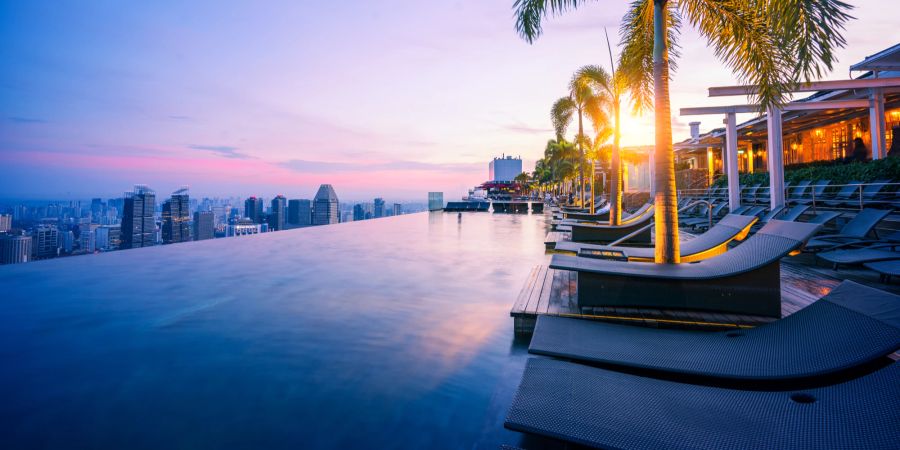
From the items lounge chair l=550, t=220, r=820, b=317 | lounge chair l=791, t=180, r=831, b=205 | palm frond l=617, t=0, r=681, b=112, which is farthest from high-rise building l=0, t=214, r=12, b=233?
lounge chair l=791, t=180, r=831, b=205

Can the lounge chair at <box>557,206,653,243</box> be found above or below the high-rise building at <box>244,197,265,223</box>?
below

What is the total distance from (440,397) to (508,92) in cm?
3030

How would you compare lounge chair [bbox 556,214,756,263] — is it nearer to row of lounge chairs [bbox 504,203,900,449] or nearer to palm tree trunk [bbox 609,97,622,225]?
row of lounge chairs [bbox 504,203,900,449]

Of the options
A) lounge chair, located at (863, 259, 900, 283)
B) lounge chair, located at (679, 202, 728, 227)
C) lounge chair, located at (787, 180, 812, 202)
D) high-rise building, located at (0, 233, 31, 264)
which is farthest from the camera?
lounge chair, located at (679, 202, 728, 227)

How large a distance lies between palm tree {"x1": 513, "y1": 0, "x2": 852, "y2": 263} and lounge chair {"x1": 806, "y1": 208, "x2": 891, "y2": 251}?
2566 mm

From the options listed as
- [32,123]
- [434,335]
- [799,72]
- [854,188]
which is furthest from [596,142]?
[32,123]

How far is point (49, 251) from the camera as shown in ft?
34.4

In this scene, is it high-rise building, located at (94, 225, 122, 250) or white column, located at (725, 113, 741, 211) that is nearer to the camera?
white column, located at (725, 113, 741, 211)

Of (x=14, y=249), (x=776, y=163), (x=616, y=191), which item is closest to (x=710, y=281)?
(x=616, y=191)

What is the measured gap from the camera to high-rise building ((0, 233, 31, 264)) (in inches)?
346

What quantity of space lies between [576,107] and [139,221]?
63.8 ft

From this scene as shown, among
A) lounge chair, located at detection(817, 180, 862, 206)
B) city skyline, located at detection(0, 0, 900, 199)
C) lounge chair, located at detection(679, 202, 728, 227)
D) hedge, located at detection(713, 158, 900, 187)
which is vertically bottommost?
lounge chair, located at detection(679, 202, 728, 227)

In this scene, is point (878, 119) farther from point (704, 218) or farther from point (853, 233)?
point (853, 233)

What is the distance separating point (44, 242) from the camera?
1074 cm
